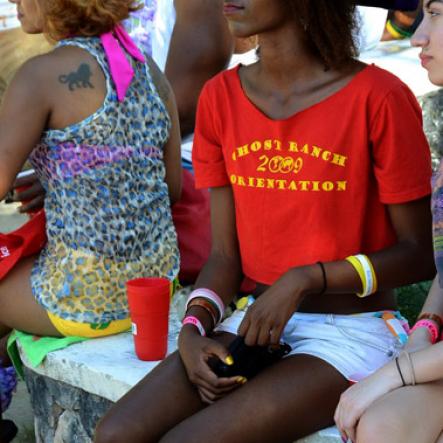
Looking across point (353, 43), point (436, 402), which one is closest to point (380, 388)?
point (436, 402)

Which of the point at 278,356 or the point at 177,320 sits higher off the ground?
the point at 278,356

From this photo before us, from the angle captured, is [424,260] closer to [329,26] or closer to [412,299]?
[329,26]

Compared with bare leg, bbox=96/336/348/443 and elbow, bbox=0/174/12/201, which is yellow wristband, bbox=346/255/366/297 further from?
elbow, bbox=0/174/12/201

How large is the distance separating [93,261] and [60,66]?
659 millimetres

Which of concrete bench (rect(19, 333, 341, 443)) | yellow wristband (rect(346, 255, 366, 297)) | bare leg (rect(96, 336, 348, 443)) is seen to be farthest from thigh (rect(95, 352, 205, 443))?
yellow wristband (rect(346, 255, 366, 297))

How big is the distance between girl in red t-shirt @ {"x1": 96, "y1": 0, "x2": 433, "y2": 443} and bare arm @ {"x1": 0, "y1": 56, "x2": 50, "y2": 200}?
1.79ft

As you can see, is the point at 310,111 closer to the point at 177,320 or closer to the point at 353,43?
the point at 353,43

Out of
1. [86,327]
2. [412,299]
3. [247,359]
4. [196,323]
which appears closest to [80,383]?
[86,327]

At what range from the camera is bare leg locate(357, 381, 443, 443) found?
2.04 m

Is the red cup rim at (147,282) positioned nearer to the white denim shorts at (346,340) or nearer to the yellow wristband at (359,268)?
the white denim shorts at (346,340)

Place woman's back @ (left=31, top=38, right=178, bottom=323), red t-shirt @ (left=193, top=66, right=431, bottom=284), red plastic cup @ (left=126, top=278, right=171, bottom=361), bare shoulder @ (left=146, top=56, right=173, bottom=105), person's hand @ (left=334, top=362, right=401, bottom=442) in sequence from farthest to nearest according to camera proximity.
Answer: bare shoulder @ (left=146, top=56, right=173, bottom=105), woman's back @ (left=31, top=38, right=178, bottom=323), red plastic cup @ (left=126, top=278, right=171, bottom=361), red t-shirt @ (left=193, top=66, right=431, bottom=284), person's hand @ (left=334, top=362, right=401, bottom=442)

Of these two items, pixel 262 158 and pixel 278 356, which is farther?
pixel 262 158

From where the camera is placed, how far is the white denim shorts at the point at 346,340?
2.51 m

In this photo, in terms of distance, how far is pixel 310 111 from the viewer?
2.65 meters
